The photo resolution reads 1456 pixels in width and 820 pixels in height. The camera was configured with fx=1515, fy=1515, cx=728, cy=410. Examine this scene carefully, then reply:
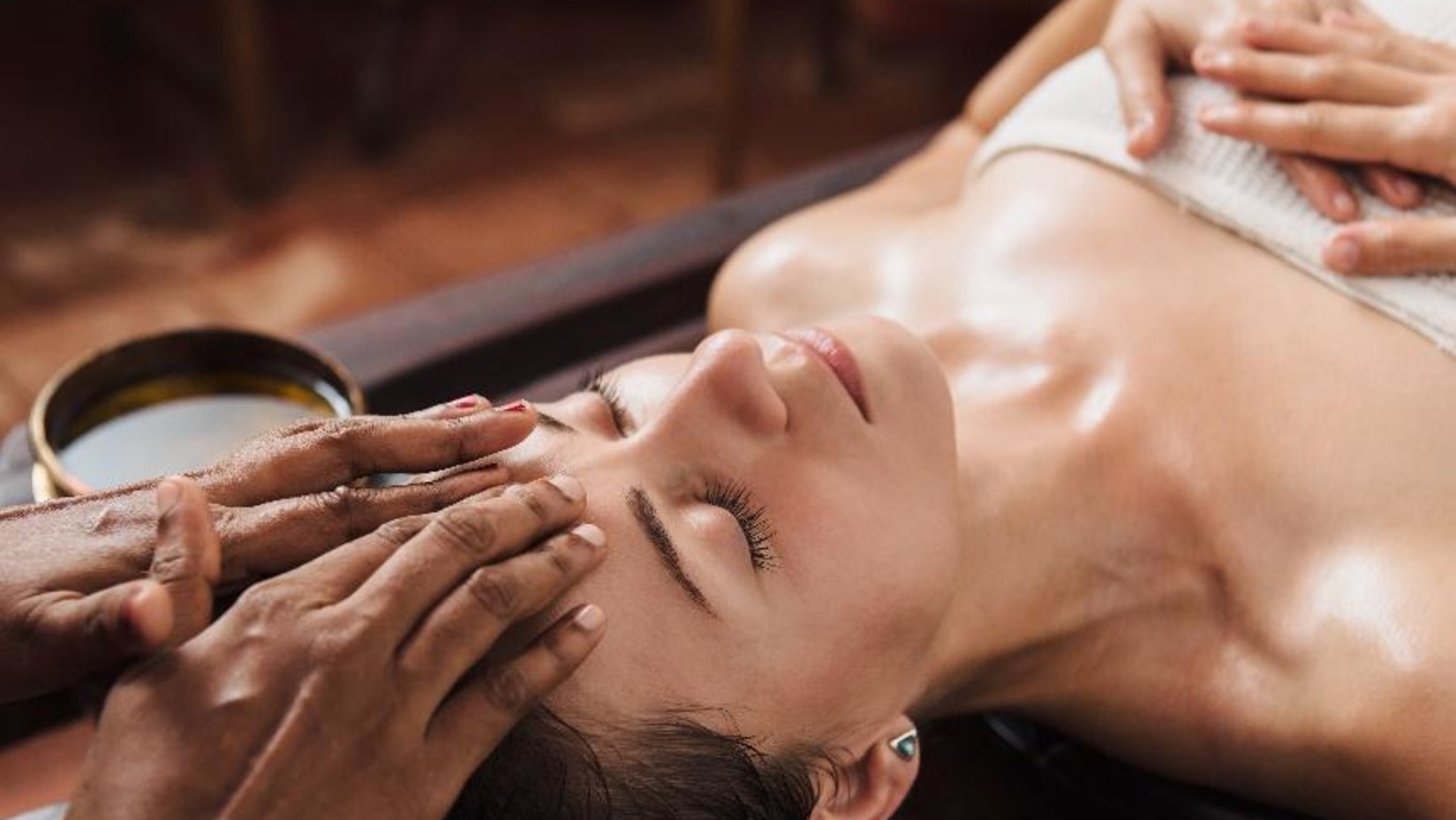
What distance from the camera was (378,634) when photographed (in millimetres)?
771

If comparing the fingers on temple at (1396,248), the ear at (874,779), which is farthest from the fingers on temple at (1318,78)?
the ear at (874,779)

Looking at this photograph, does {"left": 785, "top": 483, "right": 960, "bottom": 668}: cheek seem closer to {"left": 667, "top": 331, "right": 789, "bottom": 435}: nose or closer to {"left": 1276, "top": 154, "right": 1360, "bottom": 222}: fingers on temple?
{"left": 667, "top": 331, "right": 789, "bottom": 435}: nose

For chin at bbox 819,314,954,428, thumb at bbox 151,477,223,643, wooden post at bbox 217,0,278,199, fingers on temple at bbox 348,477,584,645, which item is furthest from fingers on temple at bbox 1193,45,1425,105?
wooden post at bbox 217,0,278,199

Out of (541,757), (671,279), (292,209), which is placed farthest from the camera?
(292,209)

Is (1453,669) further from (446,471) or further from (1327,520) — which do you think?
(446,471)

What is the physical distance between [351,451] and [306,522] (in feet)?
0.21

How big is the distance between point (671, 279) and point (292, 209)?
4.16 ft

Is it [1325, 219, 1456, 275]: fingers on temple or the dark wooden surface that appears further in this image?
the dark wooden surface

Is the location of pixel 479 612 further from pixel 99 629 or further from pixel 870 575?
pixel 870 575

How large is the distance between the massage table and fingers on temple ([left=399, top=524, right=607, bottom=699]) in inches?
21.5

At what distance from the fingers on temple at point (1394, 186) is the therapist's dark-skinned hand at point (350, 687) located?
0.78m

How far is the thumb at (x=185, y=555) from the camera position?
808 mm

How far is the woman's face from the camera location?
0.95 m

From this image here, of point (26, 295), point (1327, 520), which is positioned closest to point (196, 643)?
→ point (1327, 520)
